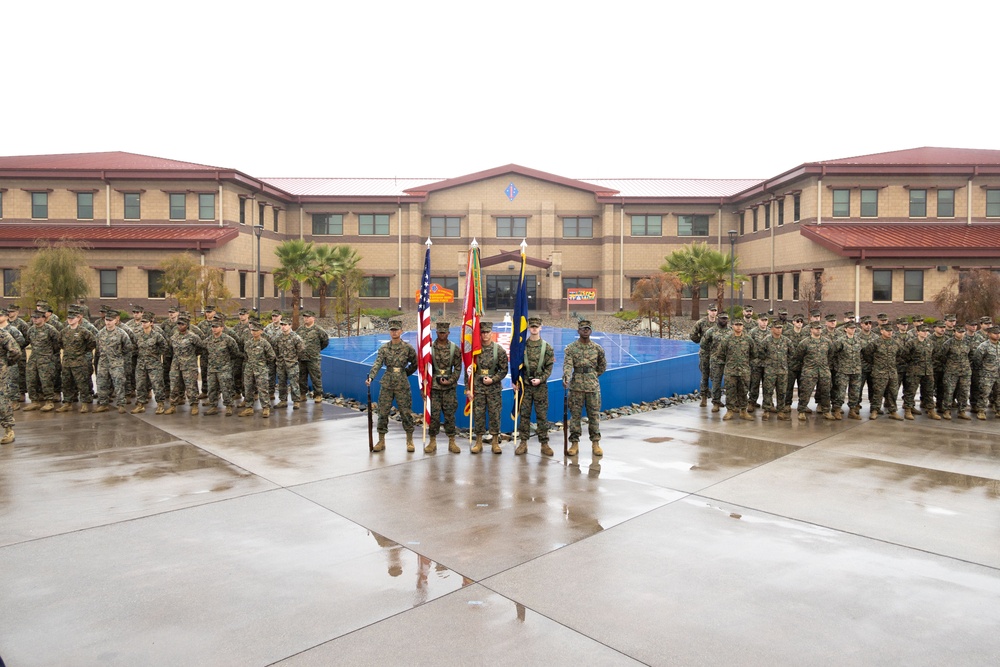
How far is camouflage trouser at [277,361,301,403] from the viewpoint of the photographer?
15.1m

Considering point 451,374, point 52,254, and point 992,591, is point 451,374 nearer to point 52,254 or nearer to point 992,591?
point 992,591

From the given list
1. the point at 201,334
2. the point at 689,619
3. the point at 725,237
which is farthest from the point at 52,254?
the point at 725,237

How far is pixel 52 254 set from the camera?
31.4 meters

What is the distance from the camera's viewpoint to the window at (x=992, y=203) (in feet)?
116

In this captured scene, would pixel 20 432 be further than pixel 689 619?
Yes

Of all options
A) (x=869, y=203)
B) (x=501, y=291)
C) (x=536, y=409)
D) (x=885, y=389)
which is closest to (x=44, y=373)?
(x=536, y=409)

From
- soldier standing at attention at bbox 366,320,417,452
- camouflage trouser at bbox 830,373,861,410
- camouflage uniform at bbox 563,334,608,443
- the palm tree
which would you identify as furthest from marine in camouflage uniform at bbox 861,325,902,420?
the palm tree

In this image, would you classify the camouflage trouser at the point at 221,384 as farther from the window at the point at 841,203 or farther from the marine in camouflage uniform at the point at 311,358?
the window at the point at 841,203

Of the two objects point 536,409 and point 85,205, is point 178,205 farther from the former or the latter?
point 536,409

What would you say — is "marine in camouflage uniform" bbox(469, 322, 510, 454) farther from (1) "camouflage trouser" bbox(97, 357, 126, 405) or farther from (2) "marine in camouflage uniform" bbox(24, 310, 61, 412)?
(2) "marine in camouflage uniform" bbox(24, 310, 61, 412)

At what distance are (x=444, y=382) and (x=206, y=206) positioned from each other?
31.5 metres

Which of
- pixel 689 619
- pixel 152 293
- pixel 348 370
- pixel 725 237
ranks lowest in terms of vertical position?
pixel 689 619

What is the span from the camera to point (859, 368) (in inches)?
539

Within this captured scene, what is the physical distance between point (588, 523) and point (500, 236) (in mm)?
39718
